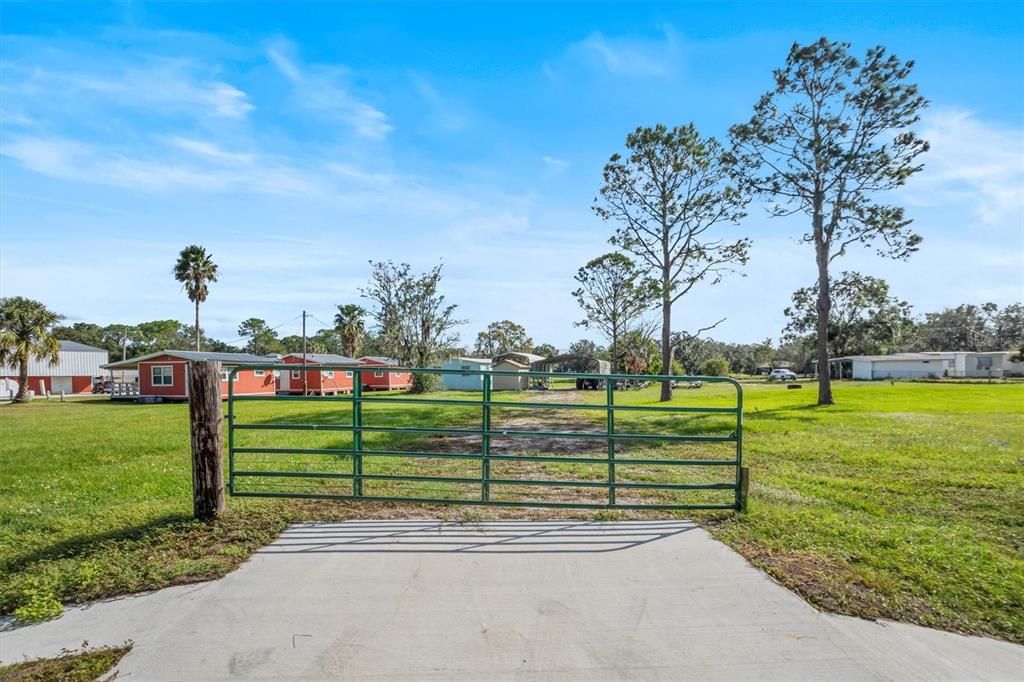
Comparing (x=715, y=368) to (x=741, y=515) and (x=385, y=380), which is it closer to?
(x=385, y=380)

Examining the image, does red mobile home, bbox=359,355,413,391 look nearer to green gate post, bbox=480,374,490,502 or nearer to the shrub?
green gate post, bbox=480,374,490,502

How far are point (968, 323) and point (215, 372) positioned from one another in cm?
9615

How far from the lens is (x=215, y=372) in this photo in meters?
5.05

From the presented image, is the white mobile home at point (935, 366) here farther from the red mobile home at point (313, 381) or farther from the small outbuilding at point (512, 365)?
the red mobile home at point (313, 381)

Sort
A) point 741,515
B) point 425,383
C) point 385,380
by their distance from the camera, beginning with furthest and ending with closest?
A: point 385,380
point 425,383
point 741,515

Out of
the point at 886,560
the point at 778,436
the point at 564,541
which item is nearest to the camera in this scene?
the point at 886,560

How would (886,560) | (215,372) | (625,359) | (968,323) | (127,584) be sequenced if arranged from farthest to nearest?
(968,323) → (625,359) → (215,372) → (886,560) → (127,584)

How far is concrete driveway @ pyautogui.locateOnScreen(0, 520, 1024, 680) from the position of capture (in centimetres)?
283

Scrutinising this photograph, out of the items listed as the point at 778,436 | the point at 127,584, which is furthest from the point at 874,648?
the point at 778,436

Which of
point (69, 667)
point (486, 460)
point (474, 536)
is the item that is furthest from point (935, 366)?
point (69, 667)

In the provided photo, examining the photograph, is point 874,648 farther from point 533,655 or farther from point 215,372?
point 215,372

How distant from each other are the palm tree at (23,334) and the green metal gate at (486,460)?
1214 inches

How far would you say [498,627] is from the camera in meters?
3.20

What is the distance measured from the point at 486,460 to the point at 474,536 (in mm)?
876
